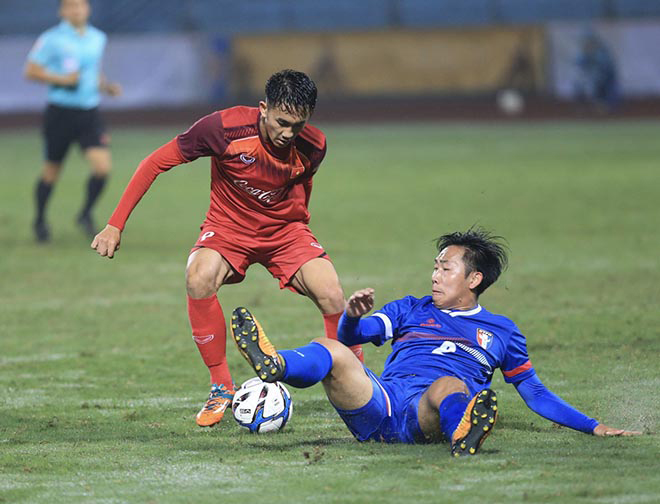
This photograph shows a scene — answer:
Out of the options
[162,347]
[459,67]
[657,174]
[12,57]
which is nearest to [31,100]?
→ [12,57]

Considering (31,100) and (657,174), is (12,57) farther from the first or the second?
(657,174)

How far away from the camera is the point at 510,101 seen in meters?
31.2

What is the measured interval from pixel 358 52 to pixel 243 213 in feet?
90.4

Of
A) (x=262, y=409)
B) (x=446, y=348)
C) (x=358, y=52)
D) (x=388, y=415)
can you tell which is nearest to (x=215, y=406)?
(x=262, y=409)

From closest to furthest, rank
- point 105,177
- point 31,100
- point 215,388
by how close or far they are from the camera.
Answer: point 215,388
point 105,177
point 31,100

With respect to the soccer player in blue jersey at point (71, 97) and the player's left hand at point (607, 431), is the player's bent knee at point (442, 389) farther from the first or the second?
the soccer player in blue jersey at point (71, 97)

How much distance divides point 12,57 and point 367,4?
1011cm

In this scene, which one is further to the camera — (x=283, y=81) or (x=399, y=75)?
(x=399, y=75)

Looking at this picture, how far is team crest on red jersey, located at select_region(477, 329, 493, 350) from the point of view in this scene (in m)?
4.94

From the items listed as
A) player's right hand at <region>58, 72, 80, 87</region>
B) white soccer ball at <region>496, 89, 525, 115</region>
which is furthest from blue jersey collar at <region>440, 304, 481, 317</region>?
white soccer ball at <region>496, 89, 525, 115</region>

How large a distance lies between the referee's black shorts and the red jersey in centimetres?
624

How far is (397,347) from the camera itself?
5129mm

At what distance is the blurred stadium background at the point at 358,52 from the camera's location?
30797mm

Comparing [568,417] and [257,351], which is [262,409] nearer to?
[257,351]
